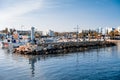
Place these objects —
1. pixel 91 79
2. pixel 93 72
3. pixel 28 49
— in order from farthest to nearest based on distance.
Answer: pixel 28 49 → pixel 93 72 → pixel 91 79

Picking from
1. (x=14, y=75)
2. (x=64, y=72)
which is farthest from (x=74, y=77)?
(x=14, y=75)

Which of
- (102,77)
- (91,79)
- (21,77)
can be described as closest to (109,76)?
(102,77)

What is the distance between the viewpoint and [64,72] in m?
31.6

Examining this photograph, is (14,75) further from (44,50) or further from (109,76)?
(44,50)

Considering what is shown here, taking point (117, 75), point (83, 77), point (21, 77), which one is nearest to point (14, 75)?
point (21, 77)

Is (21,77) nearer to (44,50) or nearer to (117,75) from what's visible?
(117,75)

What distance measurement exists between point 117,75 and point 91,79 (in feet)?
13.6

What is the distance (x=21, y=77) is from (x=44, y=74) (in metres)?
3.26

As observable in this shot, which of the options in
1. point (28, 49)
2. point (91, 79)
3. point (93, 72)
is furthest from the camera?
point (28, 49)

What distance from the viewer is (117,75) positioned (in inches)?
1145

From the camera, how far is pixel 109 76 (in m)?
28.7

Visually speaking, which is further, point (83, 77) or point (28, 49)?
point (28, 49)

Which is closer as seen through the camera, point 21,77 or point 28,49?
point 21,77

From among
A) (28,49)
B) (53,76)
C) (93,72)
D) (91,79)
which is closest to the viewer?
(91,79)
